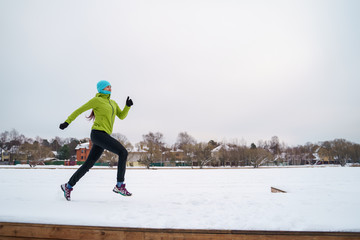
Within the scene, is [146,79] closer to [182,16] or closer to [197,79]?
[182,16]

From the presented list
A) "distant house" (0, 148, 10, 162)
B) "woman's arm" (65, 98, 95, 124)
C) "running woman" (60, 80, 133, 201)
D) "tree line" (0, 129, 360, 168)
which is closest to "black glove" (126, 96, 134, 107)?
"running woman" (60, 80, 133, 201)

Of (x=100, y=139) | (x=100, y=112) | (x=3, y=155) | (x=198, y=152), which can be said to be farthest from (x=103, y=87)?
(x=3, y=155)

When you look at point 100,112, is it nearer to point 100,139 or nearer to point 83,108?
point 83,108

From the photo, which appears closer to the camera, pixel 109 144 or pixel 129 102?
pixel 109 144

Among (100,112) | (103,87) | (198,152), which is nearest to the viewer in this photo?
(100,112)

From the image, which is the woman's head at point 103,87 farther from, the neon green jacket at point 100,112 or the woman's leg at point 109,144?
the woman's leg at point 109,144

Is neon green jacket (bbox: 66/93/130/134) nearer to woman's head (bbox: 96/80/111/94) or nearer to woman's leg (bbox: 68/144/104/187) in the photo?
woman's head (bbox: 96/80/111/94)

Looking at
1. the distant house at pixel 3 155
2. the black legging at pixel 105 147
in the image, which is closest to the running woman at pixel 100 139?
the black legging at pixel 105 147

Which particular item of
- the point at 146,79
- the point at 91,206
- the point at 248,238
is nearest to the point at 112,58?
the point at 146,79

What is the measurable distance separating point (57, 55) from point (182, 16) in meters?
13.2

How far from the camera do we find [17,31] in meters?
12.1

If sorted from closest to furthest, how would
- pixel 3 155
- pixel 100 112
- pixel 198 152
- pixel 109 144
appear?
1. pixel 109 144
2. pixel 100 112
3. pixel 198 152
4. pixel 3 155

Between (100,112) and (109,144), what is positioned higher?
(100,112)

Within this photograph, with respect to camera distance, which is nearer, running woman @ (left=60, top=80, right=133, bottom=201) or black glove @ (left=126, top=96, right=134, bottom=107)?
running woman @ (left=60, top=80, right=133, bottom=201)
